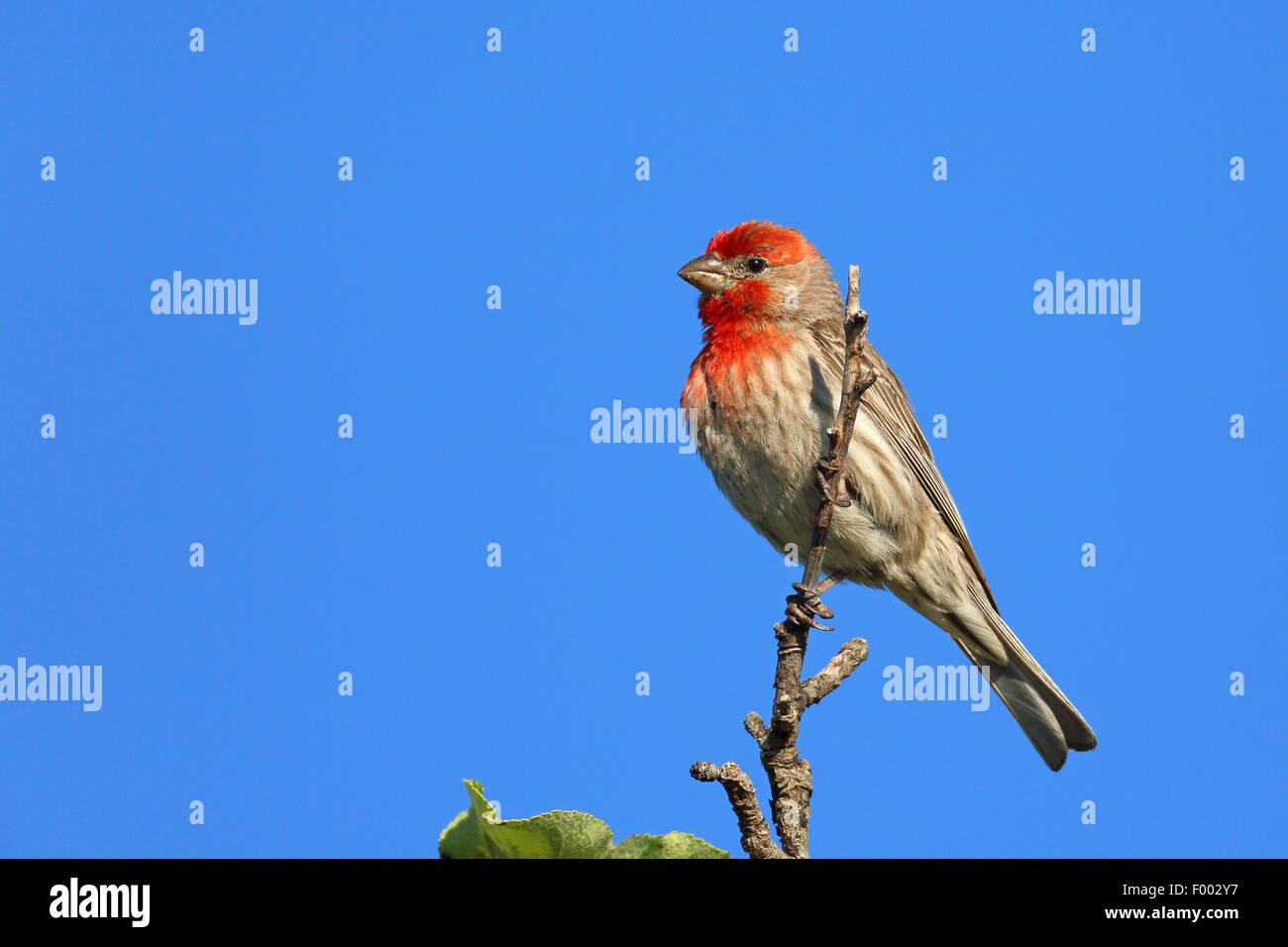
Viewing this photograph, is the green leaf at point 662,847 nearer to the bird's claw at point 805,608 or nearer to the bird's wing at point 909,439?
the bird's claw at point 805,608

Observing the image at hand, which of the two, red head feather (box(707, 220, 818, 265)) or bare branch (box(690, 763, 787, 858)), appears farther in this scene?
red head feather (box(707, 220, 818, 265))

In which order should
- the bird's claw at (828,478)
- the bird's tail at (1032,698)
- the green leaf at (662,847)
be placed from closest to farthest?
1. the green leaf at (662,847)
2. the bird's claw at (828,478)
3. the bird's tail at (1032,698)

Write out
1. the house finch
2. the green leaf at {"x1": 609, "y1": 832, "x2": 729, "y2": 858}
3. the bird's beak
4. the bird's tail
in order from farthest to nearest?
the bird's beak, the bird's tail, the house finch, the green leaf at {"x1": 609, "y1": 832, "x2": 729, "y2": 858}

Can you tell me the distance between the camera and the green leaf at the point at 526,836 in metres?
3.28

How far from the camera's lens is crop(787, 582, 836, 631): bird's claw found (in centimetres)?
710

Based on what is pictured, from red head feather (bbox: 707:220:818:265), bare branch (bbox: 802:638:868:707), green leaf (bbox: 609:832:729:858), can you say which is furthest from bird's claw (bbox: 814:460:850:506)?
red head feather (bbox: 707:220:818:265)

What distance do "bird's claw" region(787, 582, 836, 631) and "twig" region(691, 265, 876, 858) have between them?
2.0 inches

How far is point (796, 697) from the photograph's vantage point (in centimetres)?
593

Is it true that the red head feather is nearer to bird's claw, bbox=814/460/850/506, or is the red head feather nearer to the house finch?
the house finch

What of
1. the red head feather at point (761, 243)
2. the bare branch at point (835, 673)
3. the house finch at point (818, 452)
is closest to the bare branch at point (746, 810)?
the bare branch at point (835, 673)

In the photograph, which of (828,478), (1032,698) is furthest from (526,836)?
(1032,698)

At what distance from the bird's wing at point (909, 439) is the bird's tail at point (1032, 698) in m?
0.35
